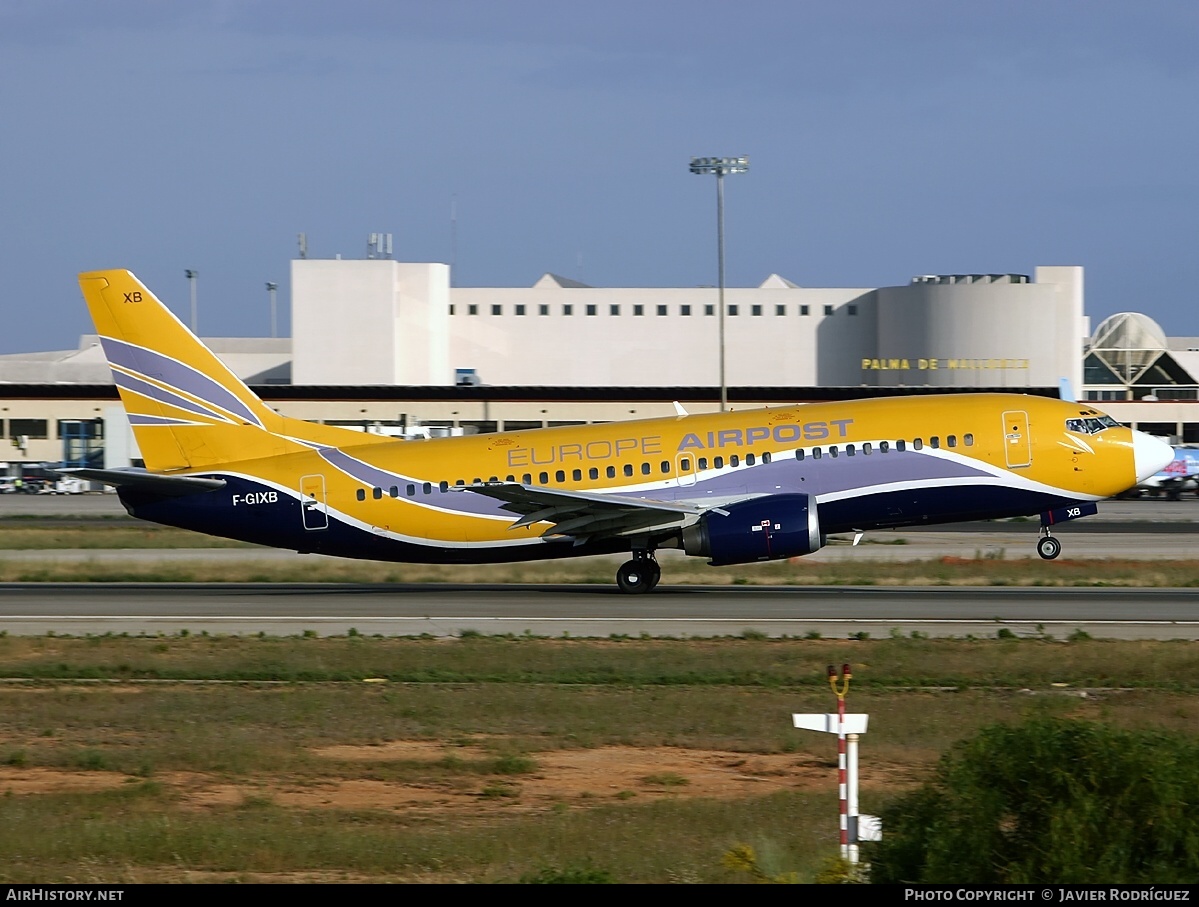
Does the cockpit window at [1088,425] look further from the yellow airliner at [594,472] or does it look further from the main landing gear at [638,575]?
the main landing gear at [638,575]

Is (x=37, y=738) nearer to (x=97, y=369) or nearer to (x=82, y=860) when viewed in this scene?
(x=82, y=860)

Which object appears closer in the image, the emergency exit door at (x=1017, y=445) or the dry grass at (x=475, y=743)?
the dry grass at (x=475, y=743)

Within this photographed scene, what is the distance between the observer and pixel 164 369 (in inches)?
1267

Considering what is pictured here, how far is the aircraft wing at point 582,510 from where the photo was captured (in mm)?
29422

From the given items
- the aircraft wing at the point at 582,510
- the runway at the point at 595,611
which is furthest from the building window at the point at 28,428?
the aircraft wing at the point at 582,510

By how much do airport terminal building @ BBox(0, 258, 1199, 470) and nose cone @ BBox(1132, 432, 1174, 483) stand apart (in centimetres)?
6992

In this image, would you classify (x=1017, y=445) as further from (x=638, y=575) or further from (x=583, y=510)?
(x=583, y=510)

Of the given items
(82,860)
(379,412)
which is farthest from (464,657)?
(379,412)

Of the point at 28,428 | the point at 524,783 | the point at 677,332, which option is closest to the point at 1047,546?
the point at 524,783

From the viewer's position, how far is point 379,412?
102500mm

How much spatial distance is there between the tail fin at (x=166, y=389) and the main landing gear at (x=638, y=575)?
26.8ft

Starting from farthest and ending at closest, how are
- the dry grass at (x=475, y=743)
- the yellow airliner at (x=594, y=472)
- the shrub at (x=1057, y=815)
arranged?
1. the yellow airliner at (x=594, y=472)
2. the dry grass at (x=475, y=743)
3. the shrub at (x=1057, y=815)

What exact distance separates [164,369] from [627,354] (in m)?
85.3
